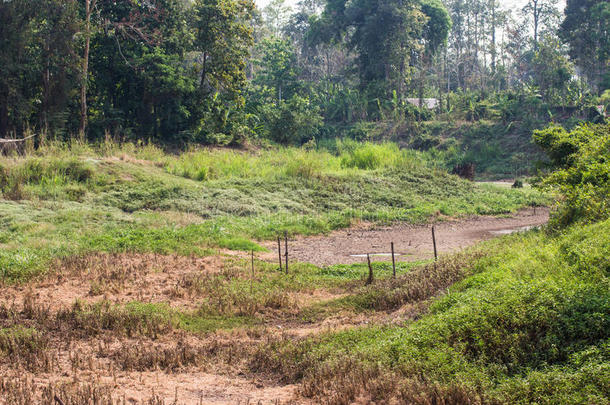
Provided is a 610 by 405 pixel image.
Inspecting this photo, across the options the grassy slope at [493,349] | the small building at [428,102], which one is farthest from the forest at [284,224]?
the small building at [428,102]

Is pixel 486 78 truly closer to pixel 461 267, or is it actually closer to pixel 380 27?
pixel 380 27

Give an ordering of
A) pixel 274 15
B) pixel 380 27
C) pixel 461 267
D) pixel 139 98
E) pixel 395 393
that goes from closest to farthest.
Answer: pixel 395 393 → pixel 461 267 → pixel 139 98 → pixel 380 27 → pixel 274 15

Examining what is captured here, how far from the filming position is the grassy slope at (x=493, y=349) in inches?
171

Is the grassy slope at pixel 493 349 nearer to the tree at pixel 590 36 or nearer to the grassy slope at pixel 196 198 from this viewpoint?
the grassy slope at pixel 196 198

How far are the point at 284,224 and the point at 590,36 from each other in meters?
28.6

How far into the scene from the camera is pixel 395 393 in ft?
15.3

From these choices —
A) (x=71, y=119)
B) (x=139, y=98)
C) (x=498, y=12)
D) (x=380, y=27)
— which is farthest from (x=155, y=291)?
(x=498, y=12)

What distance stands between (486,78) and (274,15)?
1046 inches

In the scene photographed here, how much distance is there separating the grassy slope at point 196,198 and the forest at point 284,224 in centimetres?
10

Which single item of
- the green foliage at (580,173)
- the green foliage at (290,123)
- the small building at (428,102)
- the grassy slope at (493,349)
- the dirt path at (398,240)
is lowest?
the dirt path at (398,240)

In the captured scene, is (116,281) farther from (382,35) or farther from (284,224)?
(382,35)

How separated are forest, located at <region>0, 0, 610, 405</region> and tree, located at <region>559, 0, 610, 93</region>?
159 mm

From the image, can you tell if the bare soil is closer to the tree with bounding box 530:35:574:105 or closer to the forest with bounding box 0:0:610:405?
the forest with bounding box 0:0:610:405

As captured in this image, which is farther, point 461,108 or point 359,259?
point 461,108
